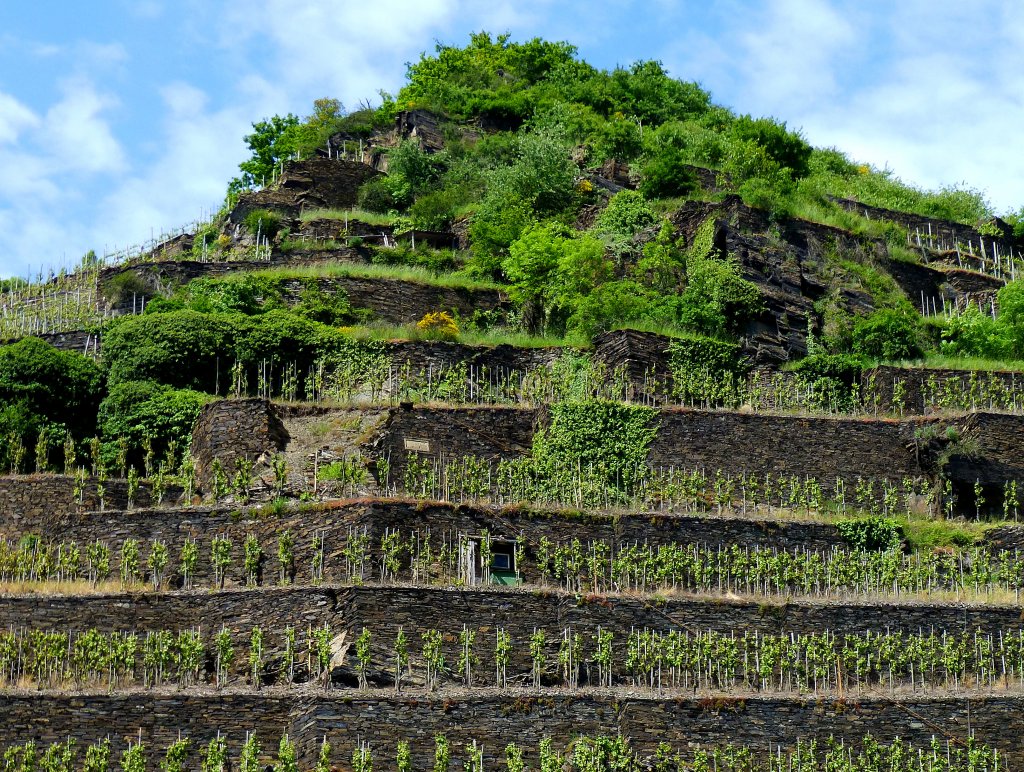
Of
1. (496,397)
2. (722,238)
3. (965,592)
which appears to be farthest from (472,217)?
(965,592)

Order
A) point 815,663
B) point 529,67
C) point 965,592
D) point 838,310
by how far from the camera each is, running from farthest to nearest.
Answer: point 529,67
point 838,310
point 965,592
point 815,663

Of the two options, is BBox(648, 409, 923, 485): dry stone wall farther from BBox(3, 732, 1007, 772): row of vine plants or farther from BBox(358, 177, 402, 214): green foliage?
BBox(358, 177, 402, 214): green foliage

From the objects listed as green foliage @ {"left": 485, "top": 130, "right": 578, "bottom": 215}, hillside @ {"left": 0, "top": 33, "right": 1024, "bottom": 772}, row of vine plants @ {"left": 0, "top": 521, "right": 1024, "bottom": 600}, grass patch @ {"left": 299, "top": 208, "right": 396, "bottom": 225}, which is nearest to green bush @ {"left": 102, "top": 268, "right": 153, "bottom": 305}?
hillside @ {"left": 0, "top": 33, "right": 1024, "bottom": 772}

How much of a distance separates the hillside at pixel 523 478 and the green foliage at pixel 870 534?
0.36 ft

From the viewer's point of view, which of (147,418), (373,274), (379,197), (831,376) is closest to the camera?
(147,418)

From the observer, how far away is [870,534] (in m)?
43.3

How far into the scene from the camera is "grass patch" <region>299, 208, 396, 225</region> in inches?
2402

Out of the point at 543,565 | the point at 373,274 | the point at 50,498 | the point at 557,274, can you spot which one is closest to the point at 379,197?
the point at 373,274

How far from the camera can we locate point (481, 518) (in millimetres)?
40844

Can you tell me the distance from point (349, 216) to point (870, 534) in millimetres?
24734

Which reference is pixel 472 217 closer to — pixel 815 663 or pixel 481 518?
pixel 481 518

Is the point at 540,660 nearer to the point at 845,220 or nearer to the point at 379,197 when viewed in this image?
the point at 845,220

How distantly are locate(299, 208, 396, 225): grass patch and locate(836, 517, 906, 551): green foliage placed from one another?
2326cm

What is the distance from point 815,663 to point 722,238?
64.2 ft
